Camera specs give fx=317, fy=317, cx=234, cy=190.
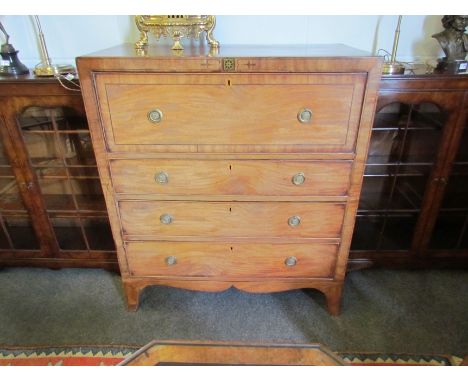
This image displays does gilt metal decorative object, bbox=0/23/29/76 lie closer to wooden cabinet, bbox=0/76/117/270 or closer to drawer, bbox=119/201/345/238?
wooden cabinet, bbox=0/76/117/270

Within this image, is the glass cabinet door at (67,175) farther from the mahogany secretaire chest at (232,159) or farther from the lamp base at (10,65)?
the mahogany secretaire chest at (232,159)

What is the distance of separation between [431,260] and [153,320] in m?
1.57

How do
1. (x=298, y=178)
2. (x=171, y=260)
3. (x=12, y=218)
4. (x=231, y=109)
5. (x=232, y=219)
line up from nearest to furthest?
(x=231, y=109)
(x=298, y=178)
(x=232, y=219)
(x=171, y=260)
(x=12, y=218)

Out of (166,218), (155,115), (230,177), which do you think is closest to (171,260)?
(166,218)

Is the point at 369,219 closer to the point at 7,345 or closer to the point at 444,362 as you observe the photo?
the point at 444,362

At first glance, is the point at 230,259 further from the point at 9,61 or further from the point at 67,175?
the point at 9,61

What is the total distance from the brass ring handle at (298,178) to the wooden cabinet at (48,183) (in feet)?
3.27

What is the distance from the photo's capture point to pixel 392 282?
1.81 meters

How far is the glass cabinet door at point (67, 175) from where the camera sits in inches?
59.6

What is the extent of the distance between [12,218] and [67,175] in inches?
18.5

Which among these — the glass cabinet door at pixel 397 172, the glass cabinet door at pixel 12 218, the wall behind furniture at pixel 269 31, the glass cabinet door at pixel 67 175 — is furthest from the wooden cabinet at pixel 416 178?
the glass cabinet door at pixel 12 218

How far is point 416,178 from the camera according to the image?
163 cm

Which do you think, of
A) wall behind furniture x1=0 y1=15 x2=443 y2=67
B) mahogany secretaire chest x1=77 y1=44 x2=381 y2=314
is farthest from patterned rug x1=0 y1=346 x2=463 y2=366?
wall behind furniture x1=0 y1=15 x2=443 y2=67

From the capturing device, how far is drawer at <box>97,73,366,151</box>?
1.08m
